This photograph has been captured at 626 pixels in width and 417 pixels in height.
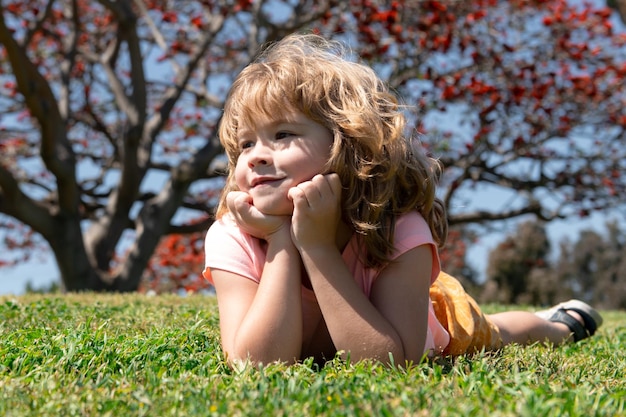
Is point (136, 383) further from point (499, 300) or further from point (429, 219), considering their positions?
point (499, 300)

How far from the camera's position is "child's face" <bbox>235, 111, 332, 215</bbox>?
8.36 ft

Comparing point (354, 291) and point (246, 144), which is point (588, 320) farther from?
point (246, 144)

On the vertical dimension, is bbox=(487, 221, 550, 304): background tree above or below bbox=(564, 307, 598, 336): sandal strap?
below

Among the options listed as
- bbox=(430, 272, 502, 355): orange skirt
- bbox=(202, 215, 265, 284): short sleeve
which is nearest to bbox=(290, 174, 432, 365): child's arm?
bbox=(202, 215, 265, 284): short sleeve

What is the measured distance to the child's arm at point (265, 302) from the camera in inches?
94.7

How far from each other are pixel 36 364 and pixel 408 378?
1.11 meters

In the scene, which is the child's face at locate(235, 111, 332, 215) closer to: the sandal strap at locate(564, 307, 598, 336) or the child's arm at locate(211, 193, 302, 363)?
the child's arm at locate(211, 193, 302, 363)

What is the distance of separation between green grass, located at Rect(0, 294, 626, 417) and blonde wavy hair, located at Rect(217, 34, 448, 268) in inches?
21.7

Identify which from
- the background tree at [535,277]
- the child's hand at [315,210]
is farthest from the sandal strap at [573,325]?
the background tree at [535,277]

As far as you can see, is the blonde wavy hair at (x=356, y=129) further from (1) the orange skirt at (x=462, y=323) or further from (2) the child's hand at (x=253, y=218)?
(1) the orange skirt at (x=462, y=323)

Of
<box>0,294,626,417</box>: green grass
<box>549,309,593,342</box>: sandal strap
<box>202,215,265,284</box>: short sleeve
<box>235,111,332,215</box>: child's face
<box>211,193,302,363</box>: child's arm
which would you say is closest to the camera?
<box>0,294,626,417</box>: green grass

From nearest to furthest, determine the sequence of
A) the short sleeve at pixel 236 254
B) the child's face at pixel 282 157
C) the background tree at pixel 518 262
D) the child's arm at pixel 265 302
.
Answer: the child's arm at pixel 265 302 → the child's face at pixel 282 157 → the short sleeve at pixel 236 254 → the background tree at pixel 518 262

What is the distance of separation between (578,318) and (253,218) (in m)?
2.27

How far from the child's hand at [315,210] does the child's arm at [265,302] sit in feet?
0.29
